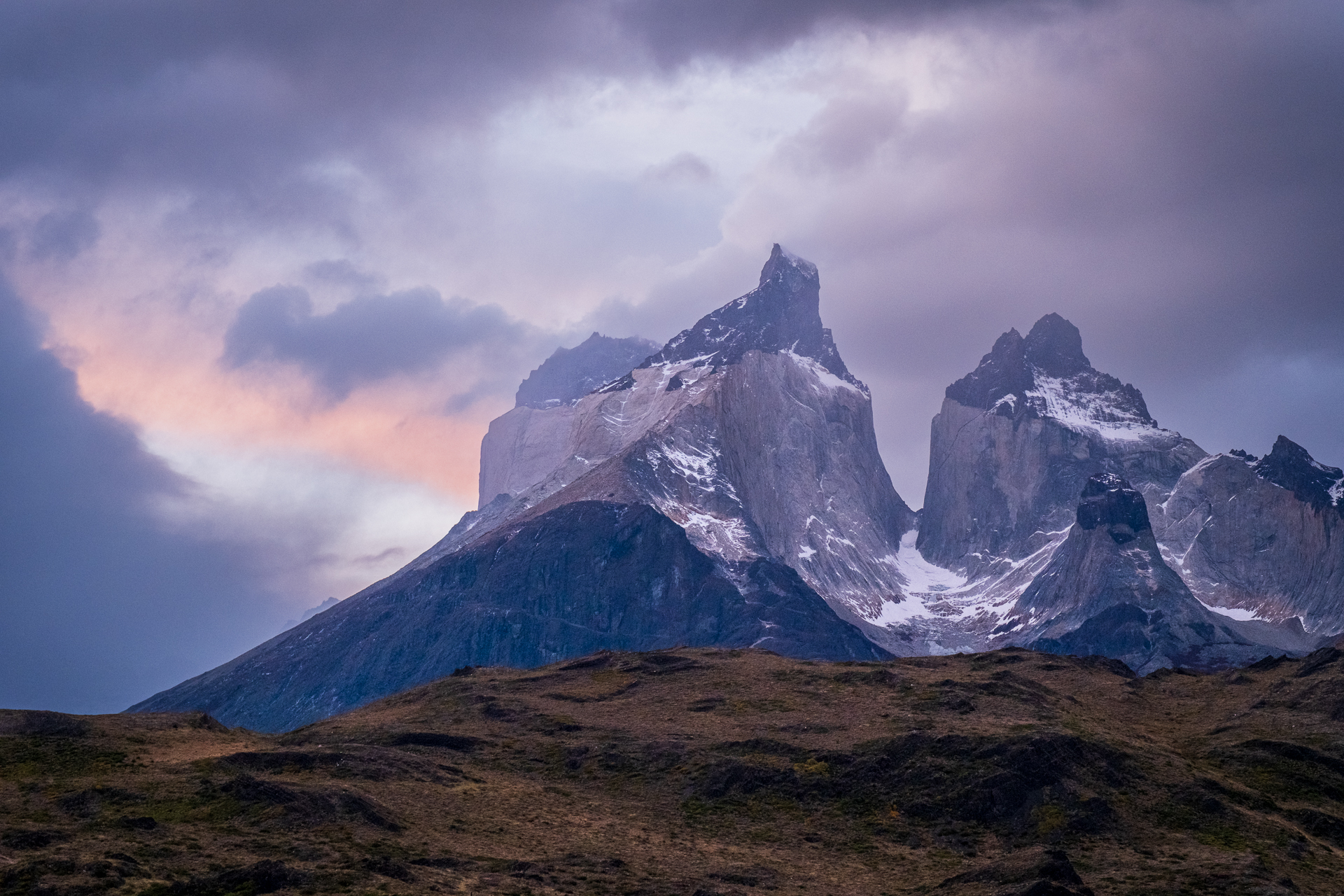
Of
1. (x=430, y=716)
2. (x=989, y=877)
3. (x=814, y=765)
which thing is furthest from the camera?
(x=430, y=716)

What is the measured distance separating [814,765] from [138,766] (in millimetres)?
64518

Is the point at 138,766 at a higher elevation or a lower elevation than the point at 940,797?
higher

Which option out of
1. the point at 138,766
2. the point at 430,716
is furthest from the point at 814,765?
the point at 138,766

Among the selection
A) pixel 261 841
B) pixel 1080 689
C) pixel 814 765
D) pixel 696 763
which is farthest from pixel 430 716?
pixel 1080 689

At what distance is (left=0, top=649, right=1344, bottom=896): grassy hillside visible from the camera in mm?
113000

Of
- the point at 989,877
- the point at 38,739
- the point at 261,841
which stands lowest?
the point at 989,877

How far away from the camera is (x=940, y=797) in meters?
140

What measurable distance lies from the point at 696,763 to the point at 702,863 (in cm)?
3006

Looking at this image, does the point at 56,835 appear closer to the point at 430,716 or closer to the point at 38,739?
the point at 38,739

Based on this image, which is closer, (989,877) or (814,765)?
(989,877)

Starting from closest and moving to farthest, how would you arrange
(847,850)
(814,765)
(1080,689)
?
(847,850), (814,765), (1080,689)

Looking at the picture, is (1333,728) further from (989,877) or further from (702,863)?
(702,863)

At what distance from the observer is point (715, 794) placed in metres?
144

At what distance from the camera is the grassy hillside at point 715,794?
11300 centimetres
